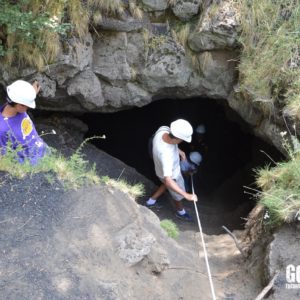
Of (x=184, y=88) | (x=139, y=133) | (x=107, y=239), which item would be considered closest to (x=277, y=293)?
(x=107, y=239)

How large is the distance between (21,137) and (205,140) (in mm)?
6012

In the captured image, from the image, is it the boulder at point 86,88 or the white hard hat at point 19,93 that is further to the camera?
the boulder at point 86,88

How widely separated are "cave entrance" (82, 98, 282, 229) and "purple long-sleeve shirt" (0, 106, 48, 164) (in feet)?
14.0

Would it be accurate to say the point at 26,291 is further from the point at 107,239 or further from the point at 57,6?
the point at 57,6

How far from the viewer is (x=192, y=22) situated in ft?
20.3

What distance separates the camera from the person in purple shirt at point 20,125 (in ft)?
14.1

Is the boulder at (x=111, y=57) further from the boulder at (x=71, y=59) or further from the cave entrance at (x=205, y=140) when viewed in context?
the cave entrance at (x=205, y=140)

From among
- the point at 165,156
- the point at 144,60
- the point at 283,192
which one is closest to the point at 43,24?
the point at 144,60

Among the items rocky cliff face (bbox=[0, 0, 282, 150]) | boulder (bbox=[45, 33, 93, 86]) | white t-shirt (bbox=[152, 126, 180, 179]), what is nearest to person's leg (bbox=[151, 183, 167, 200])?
white t-shirt (bbox=[152, 126, 180, 179])

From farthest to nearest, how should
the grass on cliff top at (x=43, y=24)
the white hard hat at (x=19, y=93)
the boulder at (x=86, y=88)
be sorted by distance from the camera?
the boulder at (x=86, y=88)
the grass on cliff top at (x=43, y=24)
the white hard hat at (x=19, y=93)

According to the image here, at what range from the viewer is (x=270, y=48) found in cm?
592

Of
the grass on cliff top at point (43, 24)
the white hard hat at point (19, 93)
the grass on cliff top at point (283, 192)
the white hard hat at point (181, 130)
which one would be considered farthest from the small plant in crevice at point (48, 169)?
the grass on cliff top at point (283, 192)

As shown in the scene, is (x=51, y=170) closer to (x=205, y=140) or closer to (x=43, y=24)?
(x=43, y=24)

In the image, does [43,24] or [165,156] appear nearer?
[43,24]
